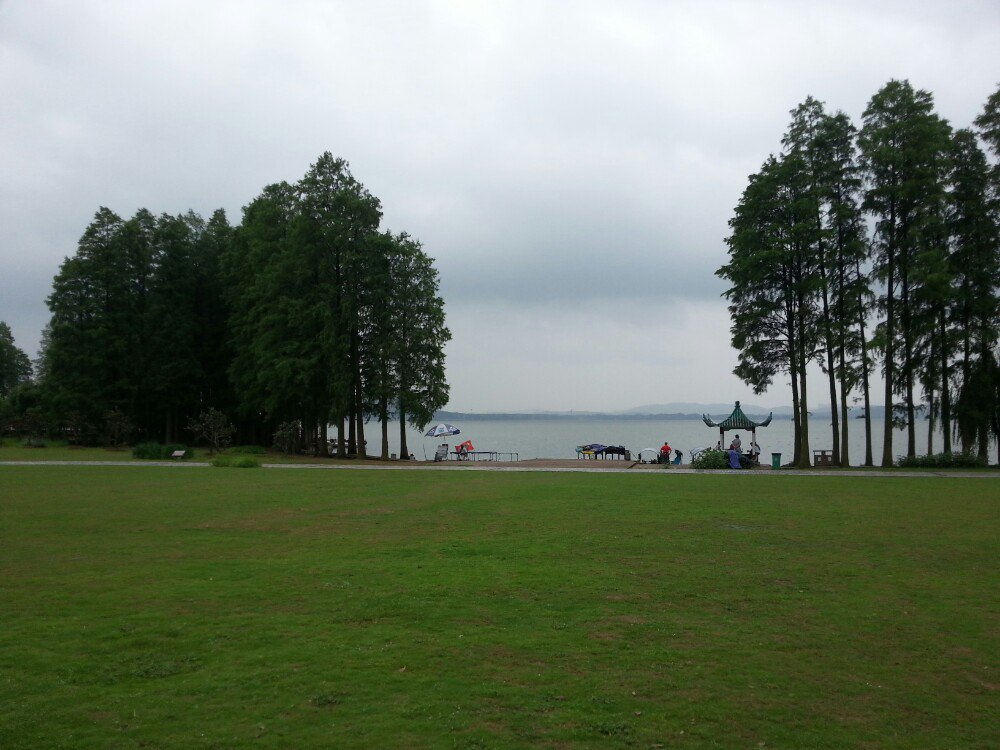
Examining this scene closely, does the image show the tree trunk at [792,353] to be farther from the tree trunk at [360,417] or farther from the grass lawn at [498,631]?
the tree trunk at [360,417]

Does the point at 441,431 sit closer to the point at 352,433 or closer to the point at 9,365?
the point at 352,433

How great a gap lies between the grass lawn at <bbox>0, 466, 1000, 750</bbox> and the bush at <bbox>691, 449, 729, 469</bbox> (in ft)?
55.1

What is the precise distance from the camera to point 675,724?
548 cm

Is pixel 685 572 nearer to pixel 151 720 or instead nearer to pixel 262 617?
pixel 262 617

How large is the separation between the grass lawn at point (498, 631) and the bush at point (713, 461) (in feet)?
55.1

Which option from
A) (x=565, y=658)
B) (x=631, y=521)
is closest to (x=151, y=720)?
(x=565, y=658)

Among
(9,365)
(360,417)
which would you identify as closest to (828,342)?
(360,417)

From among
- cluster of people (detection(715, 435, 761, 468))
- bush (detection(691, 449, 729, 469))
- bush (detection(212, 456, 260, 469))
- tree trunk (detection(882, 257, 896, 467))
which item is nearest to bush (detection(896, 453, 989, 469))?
tree trunk (detection(882, 257, 896, 467))

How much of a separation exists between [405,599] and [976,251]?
34630mm

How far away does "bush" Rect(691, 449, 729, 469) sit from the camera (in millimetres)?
32719

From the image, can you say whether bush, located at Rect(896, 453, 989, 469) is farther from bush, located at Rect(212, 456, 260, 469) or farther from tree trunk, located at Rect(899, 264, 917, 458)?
bush, located at Rect(212, 456, 260, 469)

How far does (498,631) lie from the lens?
25.0ft

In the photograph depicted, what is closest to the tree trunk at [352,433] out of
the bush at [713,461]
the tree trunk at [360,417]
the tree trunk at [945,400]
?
the tree trunk at [360,417]

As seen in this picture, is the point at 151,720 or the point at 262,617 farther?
the point at 262,617
